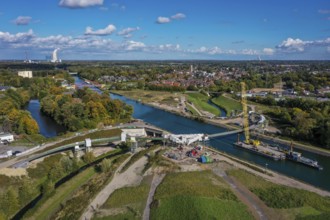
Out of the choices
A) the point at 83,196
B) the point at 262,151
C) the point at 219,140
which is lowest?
the point at 83,196

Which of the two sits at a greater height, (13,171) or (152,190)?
(13,171)

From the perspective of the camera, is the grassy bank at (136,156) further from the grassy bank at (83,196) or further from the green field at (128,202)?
the green field at (128,202)

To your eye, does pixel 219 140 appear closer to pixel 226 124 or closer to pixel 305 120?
pixel 226 124

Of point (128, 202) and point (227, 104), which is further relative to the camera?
point (227, 104)

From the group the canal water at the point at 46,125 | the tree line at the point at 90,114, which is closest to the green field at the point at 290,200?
the tree line at the point at 90,114

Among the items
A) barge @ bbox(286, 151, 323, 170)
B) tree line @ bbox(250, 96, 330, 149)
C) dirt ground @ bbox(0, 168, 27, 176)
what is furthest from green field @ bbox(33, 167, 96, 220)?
tree line @ bbox(250, 96, 330, 149)

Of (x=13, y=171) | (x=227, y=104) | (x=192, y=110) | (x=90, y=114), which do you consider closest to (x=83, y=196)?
(x=13, y=171)
